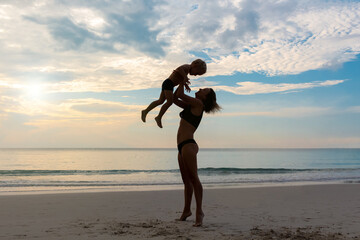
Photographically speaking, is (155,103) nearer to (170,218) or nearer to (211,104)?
(211,104)

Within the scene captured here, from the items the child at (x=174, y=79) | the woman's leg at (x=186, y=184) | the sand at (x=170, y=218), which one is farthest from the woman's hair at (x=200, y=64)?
the sand at (x=170, y=218)

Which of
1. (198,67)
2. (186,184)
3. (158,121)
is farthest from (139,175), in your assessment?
(198,67)

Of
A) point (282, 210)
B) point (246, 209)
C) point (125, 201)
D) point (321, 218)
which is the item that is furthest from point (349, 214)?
point (125, 201)

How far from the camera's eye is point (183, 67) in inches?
193

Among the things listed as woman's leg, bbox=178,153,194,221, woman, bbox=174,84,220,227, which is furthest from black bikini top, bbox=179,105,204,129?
woman's leg, bbox=178,153,194,221

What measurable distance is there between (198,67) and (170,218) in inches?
120

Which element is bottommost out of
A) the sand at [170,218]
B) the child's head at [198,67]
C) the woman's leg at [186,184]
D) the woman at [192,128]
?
the sand at [170,218]

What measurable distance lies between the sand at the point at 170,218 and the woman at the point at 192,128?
2.13ft

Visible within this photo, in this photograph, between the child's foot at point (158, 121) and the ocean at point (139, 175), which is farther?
the ocean at point (139, 175)

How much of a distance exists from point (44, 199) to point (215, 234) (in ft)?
19.5

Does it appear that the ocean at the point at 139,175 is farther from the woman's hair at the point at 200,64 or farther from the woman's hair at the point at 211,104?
the woman's hair at the point at 200,64

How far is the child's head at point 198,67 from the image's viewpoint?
15.9 feet

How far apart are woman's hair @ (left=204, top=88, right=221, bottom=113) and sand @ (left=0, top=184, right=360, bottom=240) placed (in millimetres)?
1950

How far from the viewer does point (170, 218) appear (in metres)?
6.09
